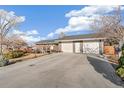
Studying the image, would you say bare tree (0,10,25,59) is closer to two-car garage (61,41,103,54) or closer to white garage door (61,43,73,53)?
white garage door (61,43,73,53)

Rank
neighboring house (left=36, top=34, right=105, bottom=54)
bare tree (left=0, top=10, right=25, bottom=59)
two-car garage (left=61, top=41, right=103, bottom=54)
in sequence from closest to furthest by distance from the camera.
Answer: neighboring house (left=36, top=34, right=105, bottom=54) → two-car garage (left=61, top=41, right=103, bottom=54) → bare tree (left=0, top=10, right=25, bottom=59)

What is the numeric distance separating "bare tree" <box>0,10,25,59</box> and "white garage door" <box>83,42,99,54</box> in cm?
1144

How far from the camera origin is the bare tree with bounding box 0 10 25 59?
1507 inches

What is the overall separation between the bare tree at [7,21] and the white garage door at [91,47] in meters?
11.4

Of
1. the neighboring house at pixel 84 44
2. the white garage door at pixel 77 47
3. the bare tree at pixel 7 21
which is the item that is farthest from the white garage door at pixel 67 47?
the bare tree at pixel 7 21

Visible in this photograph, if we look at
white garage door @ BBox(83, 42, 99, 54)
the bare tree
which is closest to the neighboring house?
white garage door @ BBox(83, 42, 99, 54)

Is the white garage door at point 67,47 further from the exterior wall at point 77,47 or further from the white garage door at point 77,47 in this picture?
the white garage door at point 77,47

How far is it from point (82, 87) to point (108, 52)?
78.4 feet

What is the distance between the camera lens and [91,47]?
38.1 meters

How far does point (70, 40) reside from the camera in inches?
1607

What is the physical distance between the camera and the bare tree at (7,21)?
38284 mm

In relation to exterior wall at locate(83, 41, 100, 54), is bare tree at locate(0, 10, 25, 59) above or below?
above
